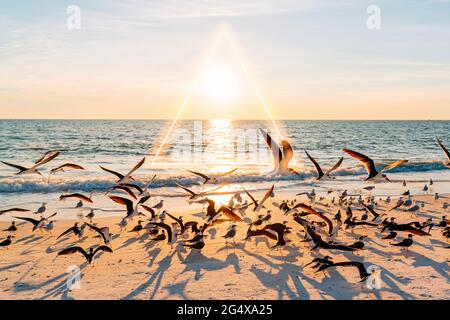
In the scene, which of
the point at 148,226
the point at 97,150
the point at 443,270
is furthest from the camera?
the point at 97,150

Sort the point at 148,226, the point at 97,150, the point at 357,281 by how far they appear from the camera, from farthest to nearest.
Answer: the point at 97,150, the point at 148,226, the point at 357,281

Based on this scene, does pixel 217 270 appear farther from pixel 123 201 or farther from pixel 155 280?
pixel 123 201

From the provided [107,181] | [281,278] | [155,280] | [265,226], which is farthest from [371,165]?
[107,181]

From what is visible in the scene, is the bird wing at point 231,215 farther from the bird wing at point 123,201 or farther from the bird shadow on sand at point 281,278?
the bird wing at point 123,201

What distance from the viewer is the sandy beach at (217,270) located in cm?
978

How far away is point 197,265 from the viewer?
1160 cm

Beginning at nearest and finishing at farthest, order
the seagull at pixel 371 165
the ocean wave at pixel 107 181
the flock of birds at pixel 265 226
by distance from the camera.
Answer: the flock of birds at pixel 265 226 → the seagull at pixel 371 165 → the ocean wave at pixel 107 181

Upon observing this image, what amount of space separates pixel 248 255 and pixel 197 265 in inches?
64.2

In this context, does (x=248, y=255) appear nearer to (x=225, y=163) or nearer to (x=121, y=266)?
(x=121, y=266)

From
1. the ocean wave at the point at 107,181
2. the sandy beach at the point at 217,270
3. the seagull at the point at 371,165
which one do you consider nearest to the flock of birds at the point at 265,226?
the seagull at the point at 371,165

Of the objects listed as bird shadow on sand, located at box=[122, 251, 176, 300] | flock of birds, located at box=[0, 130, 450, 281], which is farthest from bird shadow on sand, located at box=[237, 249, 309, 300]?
bird shadow on sand, located at box=[122, 251, 176, 300]

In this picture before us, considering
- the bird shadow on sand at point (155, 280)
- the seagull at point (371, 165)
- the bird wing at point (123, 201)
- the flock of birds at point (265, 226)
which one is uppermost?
the seagull at point (371, 165)

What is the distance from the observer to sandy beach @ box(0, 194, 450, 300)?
9781mm
